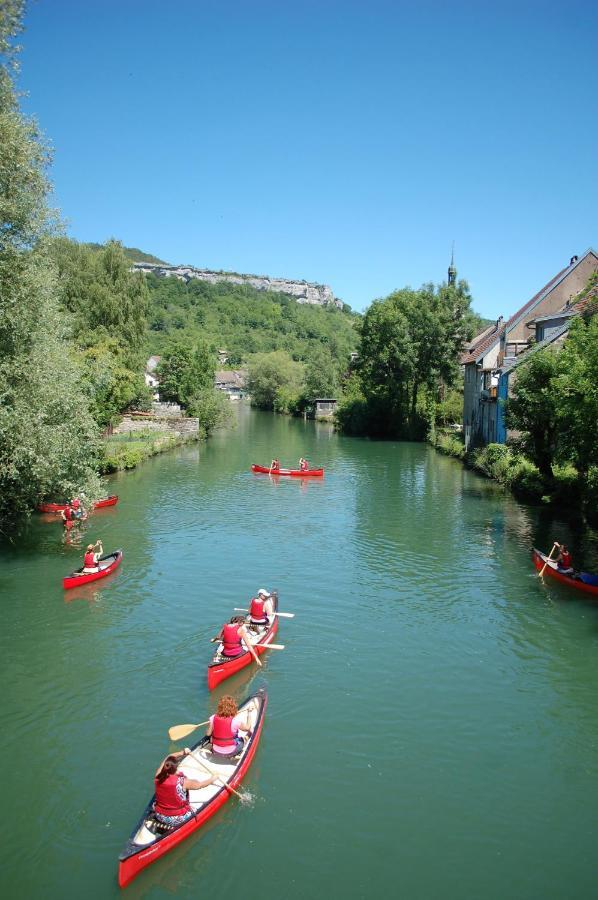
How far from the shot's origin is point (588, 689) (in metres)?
16.5

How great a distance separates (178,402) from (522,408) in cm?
4724

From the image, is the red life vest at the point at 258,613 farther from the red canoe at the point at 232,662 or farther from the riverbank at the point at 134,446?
the riverbank at the point at 134,446

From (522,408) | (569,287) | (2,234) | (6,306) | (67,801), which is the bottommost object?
(67,801)

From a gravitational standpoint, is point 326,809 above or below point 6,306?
below

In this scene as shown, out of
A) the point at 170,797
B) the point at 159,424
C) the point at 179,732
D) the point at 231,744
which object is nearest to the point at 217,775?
the point at 231,744

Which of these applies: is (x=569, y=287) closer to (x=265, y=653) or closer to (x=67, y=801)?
(x=265, y=653)

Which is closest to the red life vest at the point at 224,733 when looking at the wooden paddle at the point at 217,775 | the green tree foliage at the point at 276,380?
the wooden paddle at the point at 217,775

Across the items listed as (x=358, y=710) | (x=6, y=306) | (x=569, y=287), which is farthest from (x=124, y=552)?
(x=569, y=287)

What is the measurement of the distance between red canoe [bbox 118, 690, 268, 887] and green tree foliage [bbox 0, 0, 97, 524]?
12.0 metres

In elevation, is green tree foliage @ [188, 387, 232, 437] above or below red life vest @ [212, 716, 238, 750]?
above

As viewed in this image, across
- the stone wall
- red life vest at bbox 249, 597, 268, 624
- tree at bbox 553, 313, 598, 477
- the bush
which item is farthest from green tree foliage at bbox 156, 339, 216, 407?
red life vest at bbox 249, 597, 268, 624

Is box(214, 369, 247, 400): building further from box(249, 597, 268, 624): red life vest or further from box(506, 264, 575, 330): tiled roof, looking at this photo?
box(249, 597, 268, 624): red life vest

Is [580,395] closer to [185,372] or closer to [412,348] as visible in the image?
[412,348]

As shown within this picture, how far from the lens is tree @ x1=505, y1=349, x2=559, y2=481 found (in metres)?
32.6
